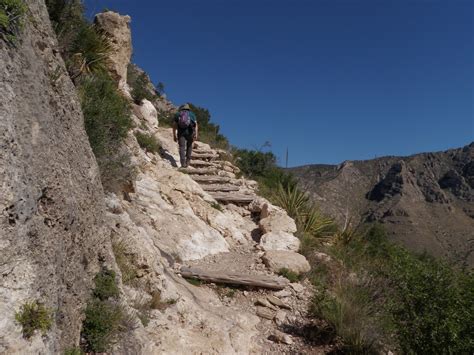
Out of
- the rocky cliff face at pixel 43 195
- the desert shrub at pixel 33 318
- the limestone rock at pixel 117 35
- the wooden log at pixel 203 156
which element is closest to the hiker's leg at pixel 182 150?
the wooden log at pixel 203 156

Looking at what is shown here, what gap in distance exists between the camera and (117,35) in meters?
13.4

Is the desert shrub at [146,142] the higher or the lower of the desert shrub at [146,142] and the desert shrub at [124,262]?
the higher

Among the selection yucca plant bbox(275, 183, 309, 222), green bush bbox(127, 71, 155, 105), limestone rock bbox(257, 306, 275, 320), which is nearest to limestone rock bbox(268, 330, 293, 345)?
limestone rock bbox(257, 306, 275, 320)

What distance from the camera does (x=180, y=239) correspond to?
6.95m

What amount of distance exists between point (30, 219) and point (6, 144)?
0.58 metres

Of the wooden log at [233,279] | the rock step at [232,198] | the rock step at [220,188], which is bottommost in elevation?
the wooden log at [233,279]

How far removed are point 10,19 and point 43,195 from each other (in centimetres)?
149

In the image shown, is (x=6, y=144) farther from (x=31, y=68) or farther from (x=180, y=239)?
(x=180, y=239)

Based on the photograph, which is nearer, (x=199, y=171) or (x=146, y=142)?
(x=146, y=142)

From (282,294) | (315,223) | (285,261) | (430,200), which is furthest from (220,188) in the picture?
(430,200)

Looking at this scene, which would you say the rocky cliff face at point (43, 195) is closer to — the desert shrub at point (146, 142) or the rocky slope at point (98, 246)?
the rocky slope at point (98, 246)

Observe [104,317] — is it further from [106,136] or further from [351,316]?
[106,136]

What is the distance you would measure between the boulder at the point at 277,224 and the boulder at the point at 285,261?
1035 mm

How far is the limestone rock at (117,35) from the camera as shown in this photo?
1318 centimetres
